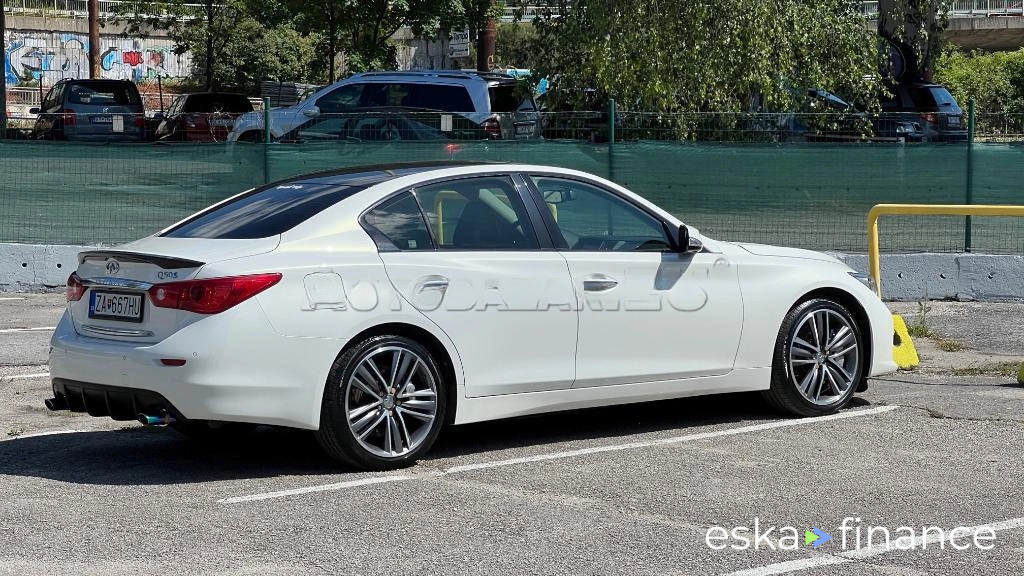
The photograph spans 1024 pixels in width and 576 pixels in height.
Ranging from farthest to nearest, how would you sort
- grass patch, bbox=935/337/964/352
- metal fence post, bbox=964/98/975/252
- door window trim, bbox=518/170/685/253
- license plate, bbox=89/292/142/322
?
metal fence post, bbox=964/98/975/252
grass patch, bbox=935/337/964/352
door window trim, bbox=518/170/685/253
license plate, bbox=89/292/142/322

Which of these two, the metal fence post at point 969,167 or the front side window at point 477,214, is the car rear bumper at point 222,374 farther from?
the metal fence post at point 969,167

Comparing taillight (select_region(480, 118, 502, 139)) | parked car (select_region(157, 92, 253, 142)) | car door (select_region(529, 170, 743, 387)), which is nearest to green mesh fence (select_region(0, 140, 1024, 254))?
taillight (select_region(480, 118, 502, 139))

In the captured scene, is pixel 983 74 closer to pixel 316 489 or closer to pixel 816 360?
pixel 816 360

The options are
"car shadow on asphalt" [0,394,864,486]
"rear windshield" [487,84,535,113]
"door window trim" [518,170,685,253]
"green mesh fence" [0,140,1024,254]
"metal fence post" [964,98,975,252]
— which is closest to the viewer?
"car shadow on asphalt" [0,394,864,486]

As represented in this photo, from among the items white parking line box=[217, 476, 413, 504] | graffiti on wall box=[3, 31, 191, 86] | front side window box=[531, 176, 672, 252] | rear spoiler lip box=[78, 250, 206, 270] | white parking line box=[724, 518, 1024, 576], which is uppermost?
graffiti on wall box=[3, 31, 191, 86]

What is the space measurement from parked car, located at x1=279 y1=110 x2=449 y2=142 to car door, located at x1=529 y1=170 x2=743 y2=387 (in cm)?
795

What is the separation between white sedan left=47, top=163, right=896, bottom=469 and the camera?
20.3ft

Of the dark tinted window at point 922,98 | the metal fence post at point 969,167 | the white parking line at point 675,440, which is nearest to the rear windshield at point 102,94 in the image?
the dark tinted window at point 922,98

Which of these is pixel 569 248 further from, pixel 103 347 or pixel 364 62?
pixel 364 62

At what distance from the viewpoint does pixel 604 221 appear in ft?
24.7

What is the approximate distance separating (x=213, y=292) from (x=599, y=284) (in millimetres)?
2027

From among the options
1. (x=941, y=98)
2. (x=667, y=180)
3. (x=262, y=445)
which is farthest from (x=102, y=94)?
(x=262, y=445)

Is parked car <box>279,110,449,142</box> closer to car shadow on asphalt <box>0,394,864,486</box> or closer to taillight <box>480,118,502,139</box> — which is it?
taillight <box>480,118,502,139</box>

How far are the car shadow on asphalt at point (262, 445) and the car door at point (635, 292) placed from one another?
1.51 feet
